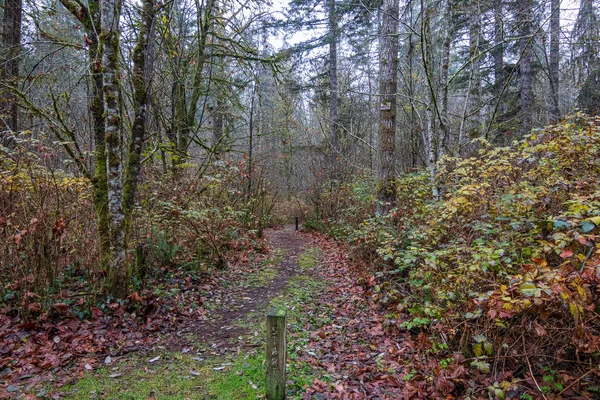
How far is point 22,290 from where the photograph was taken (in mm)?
4039

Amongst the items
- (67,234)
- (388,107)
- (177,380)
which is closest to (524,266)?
(177,380)

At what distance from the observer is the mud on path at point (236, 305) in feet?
14.3

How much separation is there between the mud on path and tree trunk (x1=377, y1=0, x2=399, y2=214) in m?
2.96

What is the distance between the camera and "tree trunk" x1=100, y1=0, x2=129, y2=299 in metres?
4.39

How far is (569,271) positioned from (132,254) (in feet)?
19.7

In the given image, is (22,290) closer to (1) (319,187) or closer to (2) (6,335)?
(2) (6,335)

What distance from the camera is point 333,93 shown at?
48.2 feet

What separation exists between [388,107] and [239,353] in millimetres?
5843

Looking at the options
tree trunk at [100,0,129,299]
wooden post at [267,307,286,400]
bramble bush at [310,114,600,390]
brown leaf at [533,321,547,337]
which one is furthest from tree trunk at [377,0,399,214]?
tree trunk at [100,0,129,299]

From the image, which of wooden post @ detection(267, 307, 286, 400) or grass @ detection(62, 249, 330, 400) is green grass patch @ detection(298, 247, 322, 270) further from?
wooden post @ detection(267, 307, 286, 400)

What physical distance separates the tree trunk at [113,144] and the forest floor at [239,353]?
561mm

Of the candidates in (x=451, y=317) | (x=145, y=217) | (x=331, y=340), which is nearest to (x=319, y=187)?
(x=145, y=217)

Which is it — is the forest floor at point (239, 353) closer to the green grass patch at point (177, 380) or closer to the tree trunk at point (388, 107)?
the green grass patch at point (177, 380)

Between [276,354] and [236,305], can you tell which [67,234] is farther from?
[276,354]
